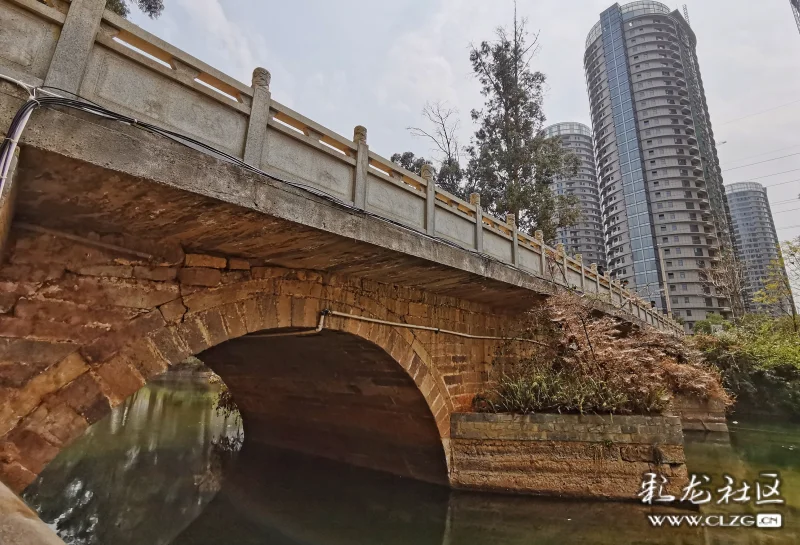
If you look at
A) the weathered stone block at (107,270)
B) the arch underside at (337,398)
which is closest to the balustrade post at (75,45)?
the weathered stone block at (107,270)

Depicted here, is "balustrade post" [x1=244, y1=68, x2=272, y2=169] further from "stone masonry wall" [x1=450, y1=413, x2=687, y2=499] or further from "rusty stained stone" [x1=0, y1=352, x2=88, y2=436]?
"stone masonry wall" [x1=450, y1=413, x2=687, y2=499]

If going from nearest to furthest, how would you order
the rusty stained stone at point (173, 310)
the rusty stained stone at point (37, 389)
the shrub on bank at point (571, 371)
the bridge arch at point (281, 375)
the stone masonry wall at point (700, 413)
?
1. the rusty stained stone at point (37, 389)
2. the bridge arch at point (281, 375)
3. the rusty stained stone at point (173, 310)
4. the shrub on bank at point (571, 371)
5. the stone masonry wall at point (700, 413)

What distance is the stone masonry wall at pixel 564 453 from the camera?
21.3 feet

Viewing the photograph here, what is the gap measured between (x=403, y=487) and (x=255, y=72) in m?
7.07

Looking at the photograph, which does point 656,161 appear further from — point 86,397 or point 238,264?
point 86,397

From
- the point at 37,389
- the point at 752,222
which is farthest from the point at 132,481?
the point at 752,222

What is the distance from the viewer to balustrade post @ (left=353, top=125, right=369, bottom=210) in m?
4.81

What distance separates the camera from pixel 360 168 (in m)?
4.90

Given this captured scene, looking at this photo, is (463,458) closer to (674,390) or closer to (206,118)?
(206,118)

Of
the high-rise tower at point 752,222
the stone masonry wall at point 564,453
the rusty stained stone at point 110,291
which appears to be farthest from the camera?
the high-rise tower at point 752,222

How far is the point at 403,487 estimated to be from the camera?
25.6 ft

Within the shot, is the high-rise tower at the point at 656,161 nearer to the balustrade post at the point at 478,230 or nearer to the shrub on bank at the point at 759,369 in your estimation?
the shrub on bank at the point at 759,369

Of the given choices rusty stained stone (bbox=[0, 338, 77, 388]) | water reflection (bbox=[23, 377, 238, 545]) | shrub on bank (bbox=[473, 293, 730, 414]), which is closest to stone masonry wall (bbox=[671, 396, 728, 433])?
shrub on bank (bbox=[473, 293, 730, 414])

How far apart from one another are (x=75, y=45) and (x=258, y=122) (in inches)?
54.3
